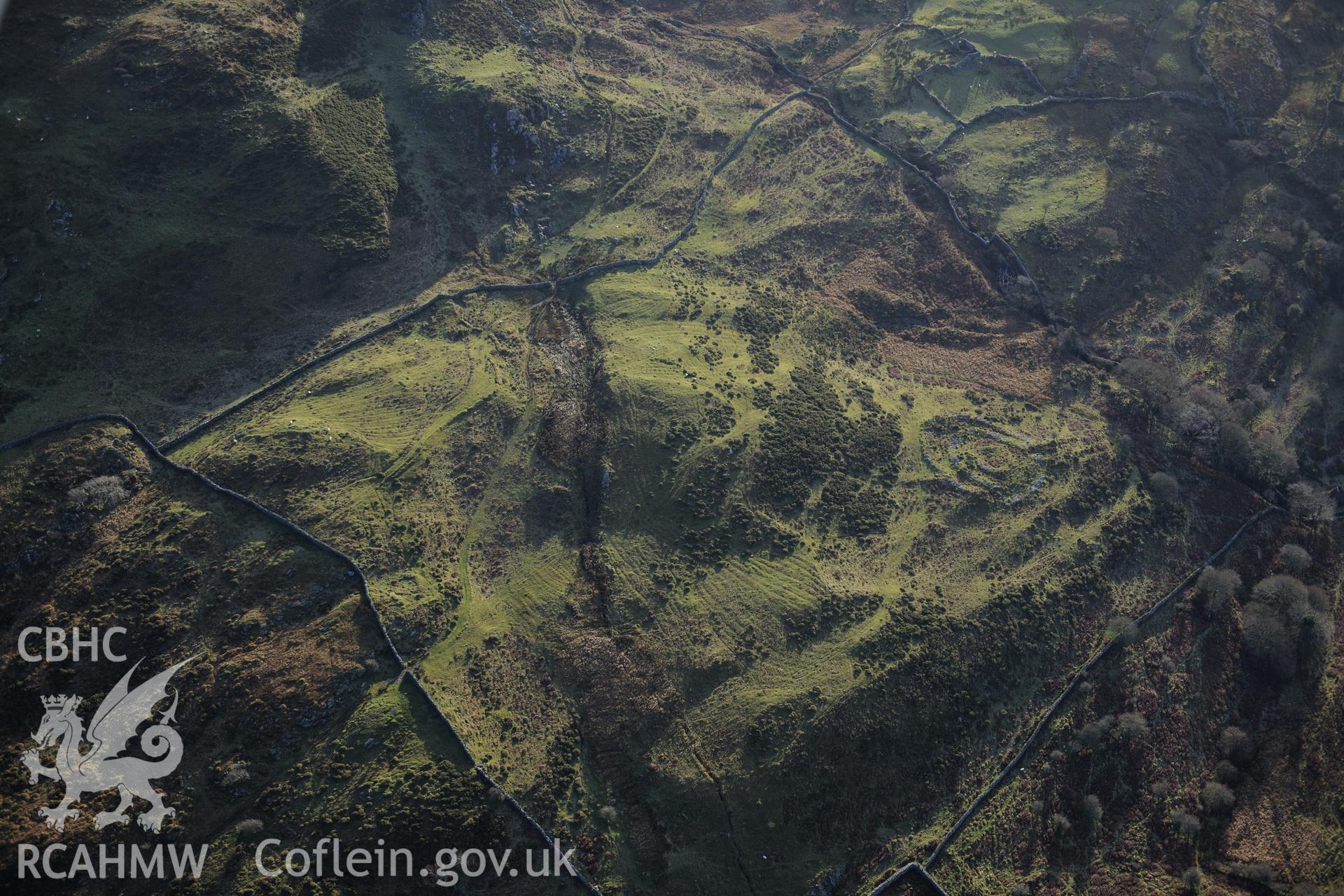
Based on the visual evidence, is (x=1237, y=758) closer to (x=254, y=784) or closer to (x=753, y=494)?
(x=753, y=494)

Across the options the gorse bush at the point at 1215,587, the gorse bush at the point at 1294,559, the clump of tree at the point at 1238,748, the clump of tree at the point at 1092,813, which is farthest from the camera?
the gorse bush at the point at 1294,559

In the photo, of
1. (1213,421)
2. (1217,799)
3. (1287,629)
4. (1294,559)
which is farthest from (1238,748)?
(1213,421)

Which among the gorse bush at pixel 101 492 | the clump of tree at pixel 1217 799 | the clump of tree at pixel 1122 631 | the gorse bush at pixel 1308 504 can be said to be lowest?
the gorse bush at pixel 101 492

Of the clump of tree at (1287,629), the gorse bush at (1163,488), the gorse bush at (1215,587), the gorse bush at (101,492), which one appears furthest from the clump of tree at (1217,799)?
the gorse bush at (101,492)

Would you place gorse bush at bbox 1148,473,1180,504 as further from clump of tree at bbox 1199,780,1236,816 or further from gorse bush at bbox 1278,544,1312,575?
clump of tree at bbox 1199,780,1236,816

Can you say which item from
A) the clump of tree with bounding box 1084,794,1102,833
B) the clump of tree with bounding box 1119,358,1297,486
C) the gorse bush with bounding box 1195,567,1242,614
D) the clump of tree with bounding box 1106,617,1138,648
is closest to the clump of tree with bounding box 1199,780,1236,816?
the clump of tree with bounding box 1084,794,1102,833

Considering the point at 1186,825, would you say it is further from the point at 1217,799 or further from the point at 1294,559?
the point at 1294,559

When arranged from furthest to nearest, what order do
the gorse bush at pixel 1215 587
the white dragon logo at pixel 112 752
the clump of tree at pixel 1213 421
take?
1. the clump of tree at pixel 1213 421
2. the gorse bush at pixel 1215 587
3. the white dragon logo at pixel 112 752

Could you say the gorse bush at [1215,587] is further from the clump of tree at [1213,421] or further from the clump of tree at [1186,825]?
the clump of tree at [1186,825]

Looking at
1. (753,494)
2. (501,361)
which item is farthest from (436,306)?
(753,494)
